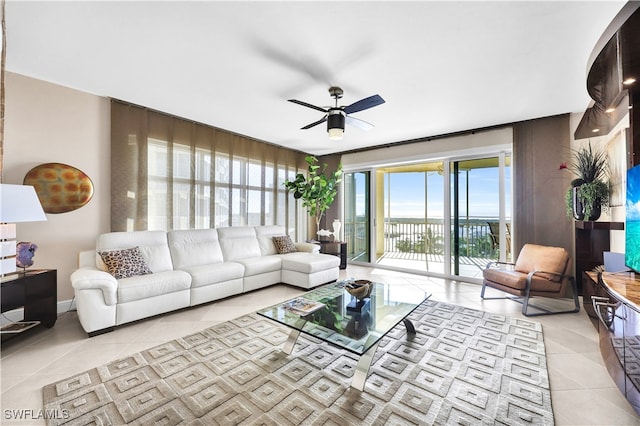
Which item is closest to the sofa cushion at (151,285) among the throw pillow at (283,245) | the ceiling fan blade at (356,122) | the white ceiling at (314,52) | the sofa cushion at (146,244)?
the sofa cushion at (146,244)

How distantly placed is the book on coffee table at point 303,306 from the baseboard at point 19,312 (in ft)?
9.02

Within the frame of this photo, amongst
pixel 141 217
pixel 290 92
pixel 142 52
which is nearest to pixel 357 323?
pixel 290 92

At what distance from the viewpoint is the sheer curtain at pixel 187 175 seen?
362 cm

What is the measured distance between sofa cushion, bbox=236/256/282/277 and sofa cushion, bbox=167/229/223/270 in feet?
1.37

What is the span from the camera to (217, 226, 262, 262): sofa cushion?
4.21 m

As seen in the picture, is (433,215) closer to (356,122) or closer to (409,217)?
(409,217)

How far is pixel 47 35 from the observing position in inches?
86.3

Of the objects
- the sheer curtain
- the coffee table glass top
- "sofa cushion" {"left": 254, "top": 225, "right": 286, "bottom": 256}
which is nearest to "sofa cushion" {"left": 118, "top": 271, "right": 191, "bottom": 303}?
the sheer curtain

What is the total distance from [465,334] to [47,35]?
4470 mm

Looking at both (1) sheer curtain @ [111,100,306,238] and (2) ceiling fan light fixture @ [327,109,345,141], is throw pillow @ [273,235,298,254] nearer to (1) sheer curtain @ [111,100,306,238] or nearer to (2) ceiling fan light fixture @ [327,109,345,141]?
(1) sheer curtain @ [111,100,306,238]

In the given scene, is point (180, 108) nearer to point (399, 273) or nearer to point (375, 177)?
point (375, 177)

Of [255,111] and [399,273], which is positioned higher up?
[255,111]

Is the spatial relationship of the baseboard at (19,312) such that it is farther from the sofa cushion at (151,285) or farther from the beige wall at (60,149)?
the sofa cushion at (151,285)

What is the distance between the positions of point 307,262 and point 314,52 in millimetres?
2750
